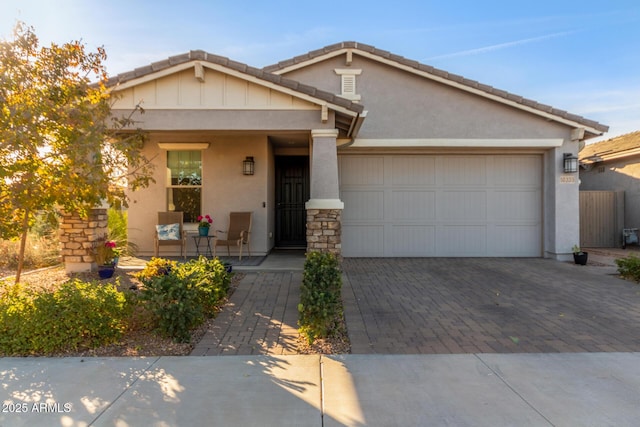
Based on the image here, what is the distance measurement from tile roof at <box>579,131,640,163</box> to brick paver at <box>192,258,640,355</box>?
5.80 metres

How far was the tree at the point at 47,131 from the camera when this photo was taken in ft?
13.9

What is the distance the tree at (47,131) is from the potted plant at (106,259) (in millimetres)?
1917

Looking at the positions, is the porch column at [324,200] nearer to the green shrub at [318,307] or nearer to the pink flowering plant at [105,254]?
the green shrub at [318,307]

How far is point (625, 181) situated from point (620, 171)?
0.46m

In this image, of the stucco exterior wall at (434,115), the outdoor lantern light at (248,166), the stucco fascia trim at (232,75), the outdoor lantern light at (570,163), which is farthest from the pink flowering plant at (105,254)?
the outdoor lantern light at (570,163)

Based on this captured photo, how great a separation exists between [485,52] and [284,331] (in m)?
11.9

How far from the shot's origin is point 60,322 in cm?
374

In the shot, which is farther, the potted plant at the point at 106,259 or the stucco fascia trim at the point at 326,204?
the stucco fascia trim at the point at 326,204

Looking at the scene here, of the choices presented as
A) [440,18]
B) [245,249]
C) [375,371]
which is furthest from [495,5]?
[375,371]

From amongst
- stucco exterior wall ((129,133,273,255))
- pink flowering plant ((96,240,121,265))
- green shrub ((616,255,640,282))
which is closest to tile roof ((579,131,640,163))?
green shrub ((616,255,640,282))

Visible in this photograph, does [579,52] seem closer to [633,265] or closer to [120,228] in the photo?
[633,265]

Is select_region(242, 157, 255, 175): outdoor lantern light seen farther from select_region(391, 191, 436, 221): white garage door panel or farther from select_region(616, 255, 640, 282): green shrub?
select_region(616, 255, 640, 282): green shrub

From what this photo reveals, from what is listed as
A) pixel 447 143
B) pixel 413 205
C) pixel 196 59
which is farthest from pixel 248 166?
pixel 447 143

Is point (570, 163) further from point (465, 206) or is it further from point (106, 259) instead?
point (106, 259)
